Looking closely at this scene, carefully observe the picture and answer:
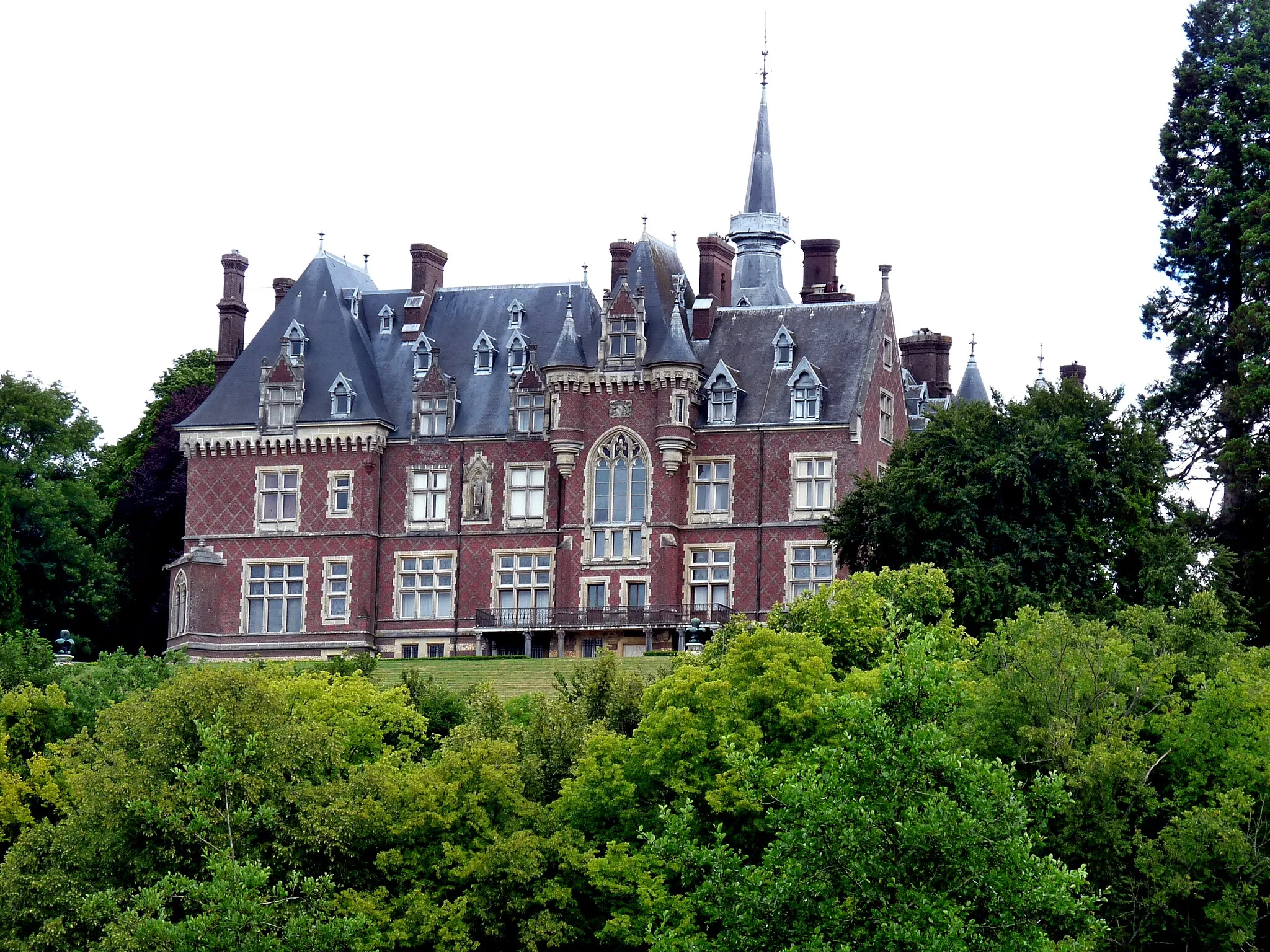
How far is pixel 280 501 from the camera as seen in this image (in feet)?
238

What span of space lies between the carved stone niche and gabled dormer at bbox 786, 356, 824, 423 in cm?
847

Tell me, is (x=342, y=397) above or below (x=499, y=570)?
above

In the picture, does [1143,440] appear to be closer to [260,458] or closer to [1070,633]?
[1070,633]

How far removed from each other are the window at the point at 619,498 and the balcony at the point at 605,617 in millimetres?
1557

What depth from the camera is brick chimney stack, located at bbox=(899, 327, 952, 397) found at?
79.0 meters

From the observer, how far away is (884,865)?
32500 mm

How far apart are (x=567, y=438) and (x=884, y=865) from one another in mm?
37860

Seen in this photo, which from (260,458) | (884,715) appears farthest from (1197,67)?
(884,715)

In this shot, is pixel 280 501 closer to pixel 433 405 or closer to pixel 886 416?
pixel 433 405

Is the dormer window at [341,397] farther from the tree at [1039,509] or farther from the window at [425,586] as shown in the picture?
the tree at [1039,509]

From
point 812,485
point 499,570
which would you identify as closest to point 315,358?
point 499,570

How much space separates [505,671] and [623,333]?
11736mm

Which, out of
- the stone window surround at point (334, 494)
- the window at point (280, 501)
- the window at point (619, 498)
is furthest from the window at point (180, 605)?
the window at point (619, 498)

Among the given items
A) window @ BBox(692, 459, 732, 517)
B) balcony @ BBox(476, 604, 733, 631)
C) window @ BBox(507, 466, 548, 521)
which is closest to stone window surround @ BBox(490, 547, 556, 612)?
balcony @ BBox(476, 604, 733, 631)
